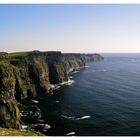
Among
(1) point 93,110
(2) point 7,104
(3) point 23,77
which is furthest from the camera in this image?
(3) point 23,77

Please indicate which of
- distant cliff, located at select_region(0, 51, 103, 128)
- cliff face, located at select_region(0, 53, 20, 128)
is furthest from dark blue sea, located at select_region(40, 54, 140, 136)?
cliff face, located at select_region(0, 53, 20, 128)

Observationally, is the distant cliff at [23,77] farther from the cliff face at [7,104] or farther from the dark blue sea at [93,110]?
the dark blue sea at [93,110]

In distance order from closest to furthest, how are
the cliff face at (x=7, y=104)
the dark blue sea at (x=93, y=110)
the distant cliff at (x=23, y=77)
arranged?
the dark blue sea at (x=93, y=110)
the cliff face at (x=7, y=104)
the distant cliff at (x=23, y=77)

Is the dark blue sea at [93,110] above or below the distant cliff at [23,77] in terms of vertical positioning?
below

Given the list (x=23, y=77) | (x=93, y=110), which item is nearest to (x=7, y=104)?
(x=93, y=110)

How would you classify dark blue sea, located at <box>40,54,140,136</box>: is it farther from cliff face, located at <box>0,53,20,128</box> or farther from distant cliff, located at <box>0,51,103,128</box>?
cliff face, located at <box>0,53,20,128</box>

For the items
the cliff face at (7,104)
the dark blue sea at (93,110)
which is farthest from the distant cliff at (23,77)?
the dark blue sea at (93,110)

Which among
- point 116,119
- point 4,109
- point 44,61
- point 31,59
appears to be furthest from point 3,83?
point 44,61

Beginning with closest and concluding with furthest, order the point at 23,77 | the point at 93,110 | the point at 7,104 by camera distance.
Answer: the point at 7,104
the point at 93,110
the point at 23,77

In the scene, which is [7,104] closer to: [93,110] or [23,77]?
[93,110]
